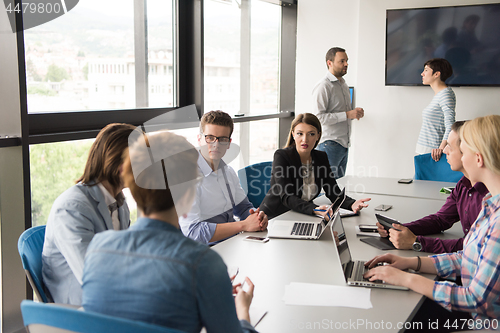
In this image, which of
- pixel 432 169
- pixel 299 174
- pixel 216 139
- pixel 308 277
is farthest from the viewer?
pixel 432 169

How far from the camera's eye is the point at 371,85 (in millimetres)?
5309

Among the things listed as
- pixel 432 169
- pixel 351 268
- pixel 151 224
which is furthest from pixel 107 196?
pixel 432 169

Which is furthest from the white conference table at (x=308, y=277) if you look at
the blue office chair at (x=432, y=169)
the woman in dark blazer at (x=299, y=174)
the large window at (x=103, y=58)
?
the large window at (x=103, y=58)

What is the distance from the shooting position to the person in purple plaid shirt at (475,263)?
1408 millimetres

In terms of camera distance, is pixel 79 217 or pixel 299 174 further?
pixel 299 174

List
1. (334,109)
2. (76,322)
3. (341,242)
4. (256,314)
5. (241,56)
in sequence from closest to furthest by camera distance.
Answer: (76,322)
(256,314)
(341,242)
(334,109)
(241,56)

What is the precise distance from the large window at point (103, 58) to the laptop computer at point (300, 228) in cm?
155

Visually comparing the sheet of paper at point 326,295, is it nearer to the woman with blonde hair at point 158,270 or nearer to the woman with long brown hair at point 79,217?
the woman with blonde hair at point 158,270

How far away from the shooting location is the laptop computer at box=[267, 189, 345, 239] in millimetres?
2133

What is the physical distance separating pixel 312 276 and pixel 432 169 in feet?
8.50

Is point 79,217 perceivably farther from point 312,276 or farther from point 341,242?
point 341,242

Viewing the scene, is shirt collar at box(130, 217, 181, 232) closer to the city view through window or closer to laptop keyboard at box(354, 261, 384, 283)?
the city view through window

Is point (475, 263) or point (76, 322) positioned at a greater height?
point (76, 322)

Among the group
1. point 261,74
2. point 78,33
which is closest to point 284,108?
point 261,74
